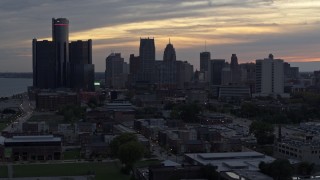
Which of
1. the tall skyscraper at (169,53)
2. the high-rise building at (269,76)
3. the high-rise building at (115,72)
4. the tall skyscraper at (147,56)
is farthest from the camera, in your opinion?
the tall skyscraper at (169,53)

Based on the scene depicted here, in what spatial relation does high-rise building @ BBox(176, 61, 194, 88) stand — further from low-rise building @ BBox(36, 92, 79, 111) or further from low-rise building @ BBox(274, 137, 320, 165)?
low-rise building @ BBox(274, 137, 320, 165)

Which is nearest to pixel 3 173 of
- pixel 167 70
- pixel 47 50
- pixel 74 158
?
pixel 74 158

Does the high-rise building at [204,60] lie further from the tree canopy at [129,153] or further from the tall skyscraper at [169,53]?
the tree canopy at [129,153]

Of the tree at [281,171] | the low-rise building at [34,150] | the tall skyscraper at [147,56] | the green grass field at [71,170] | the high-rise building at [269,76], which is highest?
the tall skyscraper at [147,56]

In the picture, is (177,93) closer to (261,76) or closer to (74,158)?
(261,76)

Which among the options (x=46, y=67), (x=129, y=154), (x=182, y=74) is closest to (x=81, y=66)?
(x=46, y=67)

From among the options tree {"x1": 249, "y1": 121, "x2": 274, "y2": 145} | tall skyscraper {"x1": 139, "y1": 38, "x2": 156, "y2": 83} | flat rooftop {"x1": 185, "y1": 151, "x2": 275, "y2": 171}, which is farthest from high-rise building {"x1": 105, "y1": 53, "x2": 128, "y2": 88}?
flat rooftop {"x1": 185, "y1": 151, "x2": 275, "y2": 171}

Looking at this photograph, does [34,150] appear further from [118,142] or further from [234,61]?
[234,61]

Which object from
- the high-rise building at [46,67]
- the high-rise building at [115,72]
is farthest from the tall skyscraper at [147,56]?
the high-rise building at [46,67]
